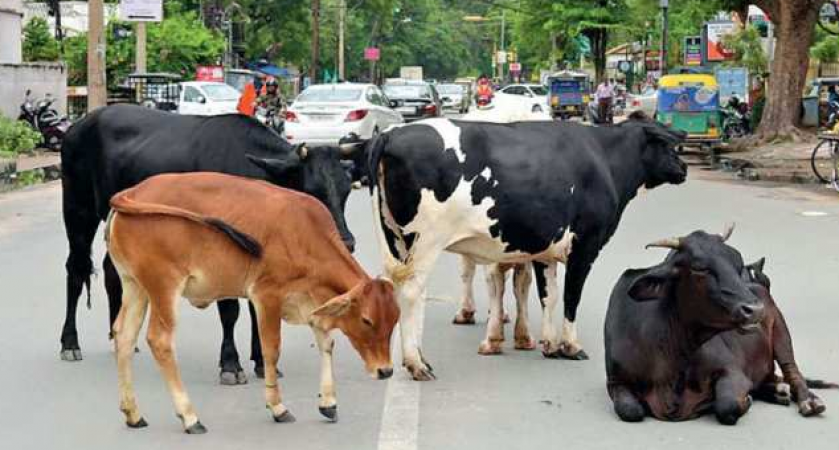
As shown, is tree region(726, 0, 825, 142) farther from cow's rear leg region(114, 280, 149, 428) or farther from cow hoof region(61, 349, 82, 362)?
cow's rear leg region(114, 280, 149, 428)

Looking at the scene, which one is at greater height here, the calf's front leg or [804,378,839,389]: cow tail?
the calf's front leg

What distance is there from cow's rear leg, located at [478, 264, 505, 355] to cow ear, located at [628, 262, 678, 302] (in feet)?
6.50

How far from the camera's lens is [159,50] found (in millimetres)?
46875

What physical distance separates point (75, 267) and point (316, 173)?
2.18 m

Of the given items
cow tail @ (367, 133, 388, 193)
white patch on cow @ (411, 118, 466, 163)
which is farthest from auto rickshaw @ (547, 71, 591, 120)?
cow tail @ (367, 133, 388, 193)

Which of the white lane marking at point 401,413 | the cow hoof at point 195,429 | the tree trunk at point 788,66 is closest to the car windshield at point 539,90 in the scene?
the tree trunk at point 788,66

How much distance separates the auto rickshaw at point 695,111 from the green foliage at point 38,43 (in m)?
19.9

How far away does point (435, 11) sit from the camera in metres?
120

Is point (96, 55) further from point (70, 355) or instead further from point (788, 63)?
point (70, 355)

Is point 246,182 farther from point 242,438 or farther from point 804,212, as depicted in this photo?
point 804,212

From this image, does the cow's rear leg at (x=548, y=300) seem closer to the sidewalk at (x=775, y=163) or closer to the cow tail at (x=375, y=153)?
the cow tail at (x=375, y=153)

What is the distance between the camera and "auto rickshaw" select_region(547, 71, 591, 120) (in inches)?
2156

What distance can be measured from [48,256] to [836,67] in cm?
4473

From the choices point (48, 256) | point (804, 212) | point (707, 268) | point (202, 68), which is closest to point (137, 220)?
point (707, 268)
